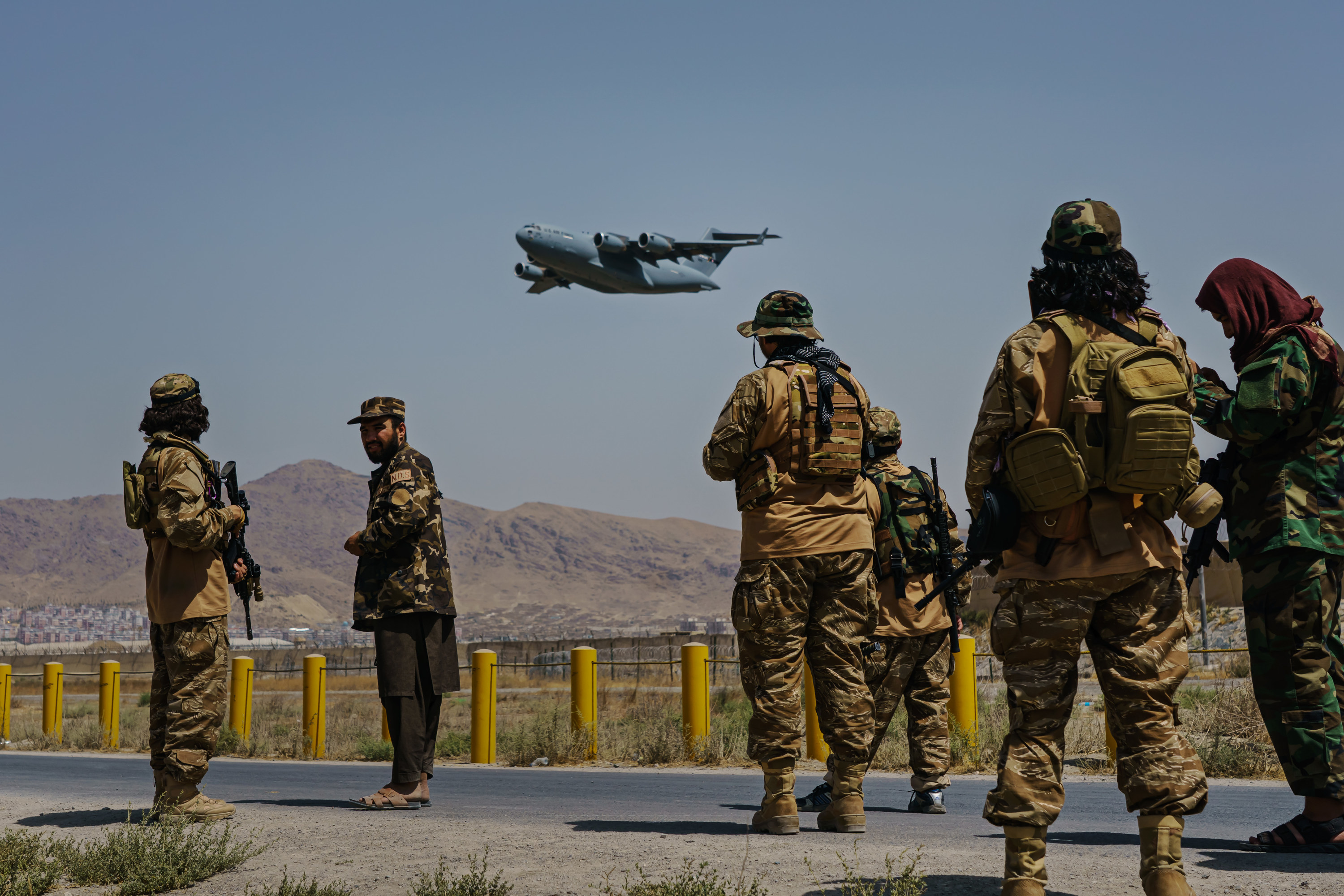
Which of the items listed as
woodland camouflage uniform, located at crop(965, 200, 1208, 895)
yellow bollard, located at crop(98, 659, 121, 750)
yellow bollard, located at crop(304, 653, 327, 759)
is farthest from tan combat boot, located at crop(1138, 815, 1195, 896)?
yellow bollard, located at crop(98, 659, 121, 750)

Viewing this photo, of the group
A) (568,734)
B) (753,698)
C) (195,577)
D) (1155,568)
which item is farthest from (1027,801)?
(568,734)

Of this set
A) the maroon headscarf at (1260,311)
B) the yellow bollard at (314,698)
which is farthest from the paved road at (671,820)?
the yellow bollard at (314,698)

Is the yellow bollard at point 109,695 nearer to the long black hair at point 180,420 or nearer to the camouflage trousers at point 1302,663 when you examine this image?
the long black hair at point 180,420

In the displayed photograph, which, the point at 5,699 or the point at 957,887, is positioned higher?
the point at 957,887

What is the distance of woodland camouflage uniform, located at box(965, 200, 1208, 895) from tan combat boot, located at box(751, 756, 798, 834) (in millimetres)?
1566

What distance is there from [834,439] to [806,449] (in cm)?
14

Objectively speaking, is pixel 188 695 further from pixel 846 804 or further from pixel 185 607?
pixel 846 804

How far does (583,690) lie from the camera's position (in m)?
12.7

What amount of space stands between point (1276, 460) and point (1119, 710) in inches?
69.0

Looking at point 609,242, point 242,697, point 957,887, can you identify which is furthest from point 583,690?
point 609,242

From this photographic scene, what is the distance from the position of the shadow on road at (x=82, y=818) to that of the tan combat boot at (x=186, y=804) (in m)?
0.22

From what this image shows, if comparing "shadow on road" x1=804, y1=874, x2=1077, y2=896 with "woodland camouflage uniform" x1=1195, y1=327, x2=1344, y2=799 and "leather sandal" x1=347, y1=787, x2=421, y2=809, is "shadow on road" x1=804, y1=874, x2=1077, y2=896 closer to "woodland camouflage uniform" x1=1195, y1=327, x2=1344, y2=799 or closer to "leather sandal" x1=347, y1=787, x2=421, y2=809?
"woodland camouflage uniform" x1=1195, y1=327, x2=1344, y2=799

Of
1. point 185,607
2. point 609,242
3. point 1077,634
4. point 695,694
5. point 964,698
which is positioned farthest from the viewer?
point 609,242

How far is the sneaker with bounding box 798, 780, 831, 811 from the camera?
676 centimetres
